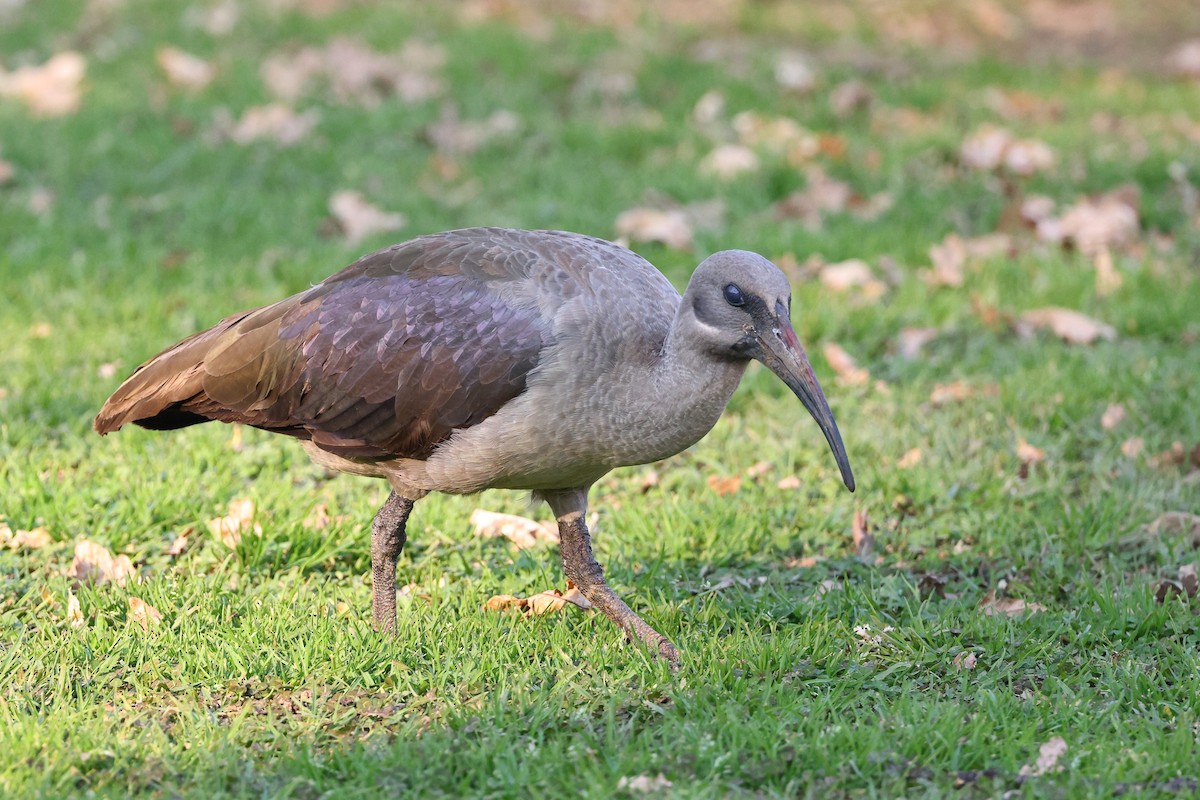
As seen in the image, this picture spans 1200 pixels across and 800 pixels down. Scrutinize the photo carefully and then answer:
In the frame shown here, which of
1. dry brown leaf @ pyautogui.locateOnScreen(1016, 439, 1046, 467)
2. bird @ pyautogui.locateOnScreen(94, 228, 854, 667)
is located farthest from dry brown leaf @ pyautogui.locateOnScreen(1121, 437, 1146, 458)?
bird @ pyautogui.locateOnScreen(94, 228, 854, 667)

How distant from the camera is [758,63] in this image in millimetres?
11156

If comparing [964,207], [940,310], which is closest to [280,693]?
[940,310]

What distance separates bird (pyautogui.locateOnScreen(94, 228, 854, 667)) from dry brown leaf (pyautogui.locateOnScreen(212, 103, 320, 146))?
16.1 ft

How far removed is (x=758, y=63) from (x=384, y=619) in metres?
7.54

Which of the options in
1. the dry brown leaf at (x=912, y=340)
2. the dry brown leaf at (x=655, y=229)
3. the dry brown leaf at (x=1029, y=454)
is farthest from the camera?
the dry brown leaf at (x=655, y=229)

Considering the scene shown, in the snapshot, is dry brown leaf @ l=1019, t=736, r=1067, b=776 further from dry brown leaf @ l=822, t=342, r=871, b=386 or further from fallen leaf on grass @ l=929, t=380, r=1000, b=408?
dry brown leaf @ l=822, t=342, r=871, b=386

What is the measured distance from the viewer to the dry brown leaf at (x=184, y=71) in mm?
10414

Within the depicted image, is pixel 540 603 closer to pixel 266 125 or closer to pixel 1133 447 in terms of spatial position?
pixel 1133 447

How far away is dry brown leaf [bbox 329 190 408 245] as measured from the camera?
8219 millimetres

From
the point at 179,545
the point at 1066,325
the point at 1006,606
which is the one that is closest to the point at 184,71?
the point at 179,545

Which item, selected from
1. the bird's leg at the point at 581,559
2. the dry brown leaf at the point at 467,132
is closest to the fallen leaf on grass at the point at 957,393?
the bird's leg at the point at 581,559

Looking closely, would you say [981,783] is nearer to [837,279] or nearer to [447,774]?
[447,774]

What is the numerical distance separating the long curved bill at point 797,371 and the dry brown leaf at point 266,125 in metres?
6.08

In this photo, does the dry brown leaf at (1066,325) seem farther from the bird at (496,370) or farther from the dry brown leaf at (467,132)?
the dry brown leaf at (467,132)
